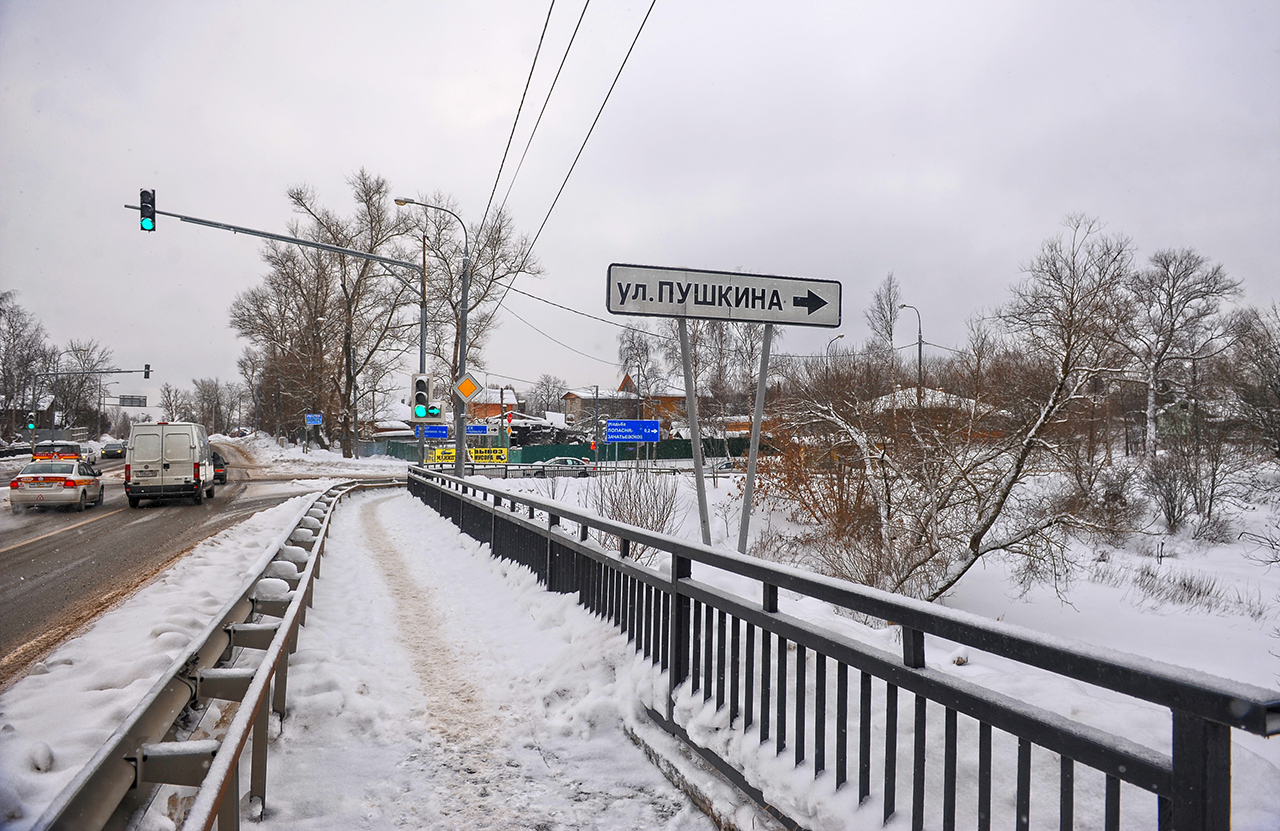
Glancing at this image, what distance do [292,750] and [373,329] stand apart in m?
49.8

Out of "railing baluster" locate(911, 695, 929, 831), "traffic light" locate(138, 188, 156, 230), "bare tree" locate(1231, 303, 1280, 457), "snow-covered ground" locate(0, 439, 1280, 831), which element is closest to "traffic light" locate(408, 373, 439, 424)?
"traffic light" locate(138, 188, 156, 230)

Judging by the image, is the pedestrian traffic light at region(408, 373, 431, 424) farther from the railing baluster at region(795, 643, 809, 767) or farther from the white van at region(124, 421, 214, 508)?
the railing baluster at region(795, 643, 809, 767)

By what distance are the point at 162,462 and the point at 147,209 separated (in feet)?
26.9

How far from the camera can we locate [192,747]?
2846 mm

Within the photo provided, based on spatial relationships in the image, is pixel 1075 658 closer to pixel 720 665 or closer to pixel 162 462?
pixel 720 665

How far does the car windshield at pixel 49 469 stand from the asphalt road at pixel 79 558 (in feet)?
3.44

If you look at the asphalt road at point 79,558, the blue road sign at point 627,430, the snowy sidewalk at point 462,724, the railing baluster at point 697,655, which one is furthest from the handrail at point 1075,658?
the blue road sign at point 627,430

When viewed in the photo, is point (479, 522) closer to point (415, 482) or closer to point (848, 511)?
point (848, 511)

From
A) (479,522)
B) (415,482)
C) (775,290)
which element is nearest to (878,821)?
(775,290)

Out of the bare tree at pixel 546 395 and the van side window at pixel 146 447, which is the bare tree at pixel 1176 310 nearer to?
the van side window at pixel 146 447

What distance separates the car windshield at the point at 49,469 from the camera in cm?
1891

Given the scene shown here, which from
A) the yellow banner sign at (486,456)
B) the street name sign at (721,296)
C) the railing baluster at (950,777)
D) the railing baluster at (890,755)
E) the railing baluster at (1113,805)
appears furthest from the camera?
the yellow banner sign at (486,456)

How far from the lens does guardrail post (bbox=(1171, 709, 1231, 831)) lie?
165 centimetres

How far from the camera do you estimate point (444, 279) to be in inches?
1672
